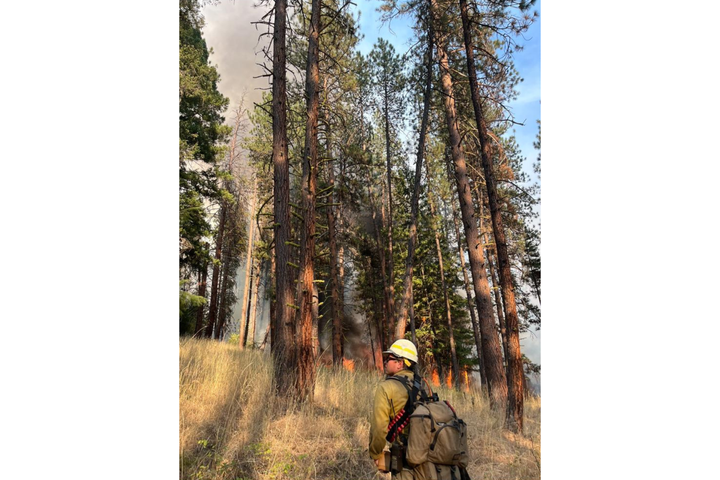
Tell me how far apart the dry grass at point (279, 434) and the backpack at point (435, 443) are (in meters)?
1.16

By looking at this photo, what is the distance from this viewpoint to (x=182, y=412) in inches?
144

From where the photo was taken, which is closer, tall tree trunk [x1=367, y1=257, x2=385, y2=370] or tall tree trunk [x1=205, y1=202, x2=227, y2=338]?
tall tree trunk [x1=205, y1=202, x2=227, y2=338]

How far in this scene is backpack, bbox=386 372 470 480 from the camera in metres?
2.44


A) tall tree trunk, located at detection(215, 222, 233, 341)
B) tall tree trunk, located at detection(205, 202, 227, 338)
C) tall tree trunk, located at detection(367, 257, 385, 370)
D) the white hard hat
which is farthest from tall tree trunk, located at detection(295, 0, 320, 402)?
tall tree trunk, located at detection(215, 222, 233, 341)

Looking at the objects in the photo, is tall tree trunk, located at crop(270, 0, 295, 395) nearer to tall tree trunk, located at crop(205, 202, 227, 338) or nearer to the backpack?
the backpack

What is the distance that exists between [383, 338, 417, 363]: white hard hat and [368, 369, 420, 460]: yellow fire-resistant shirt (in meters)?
0.20

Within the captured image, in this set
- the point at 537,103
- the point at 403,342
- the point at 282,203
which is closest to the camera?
the point at 403,342

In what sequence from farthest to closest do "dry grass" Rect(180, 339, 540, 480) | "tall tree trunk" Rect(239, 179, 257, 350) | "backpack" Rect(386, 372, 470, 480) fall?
"tall tree trunk" Rect(239, 179, 257, 350) < "dry grass" Rect(180, 339, 540, 480) < "backpack" Rect(386, 372, 470, 480)

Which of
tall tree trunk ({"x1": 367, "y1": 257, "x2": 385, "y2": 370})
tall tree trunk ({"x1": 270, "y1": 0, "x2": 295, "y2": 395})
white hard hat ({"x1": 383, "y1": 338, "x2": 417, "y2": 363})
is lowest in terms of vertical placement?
tall tree trunk ({"x1": 367, "y1": 257, "x2": 385, "y2": 370})

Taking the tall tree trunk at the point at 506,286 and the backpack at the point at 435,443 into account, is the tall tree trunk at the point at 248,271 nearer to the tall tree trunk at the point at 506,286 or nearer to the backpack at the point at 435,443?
the tall tree trunk at the point at 506,286

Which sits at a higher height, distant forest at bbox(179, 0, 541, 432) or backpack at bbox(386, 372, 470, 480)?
distant forest at bbox(179, 0, 541, 432)
